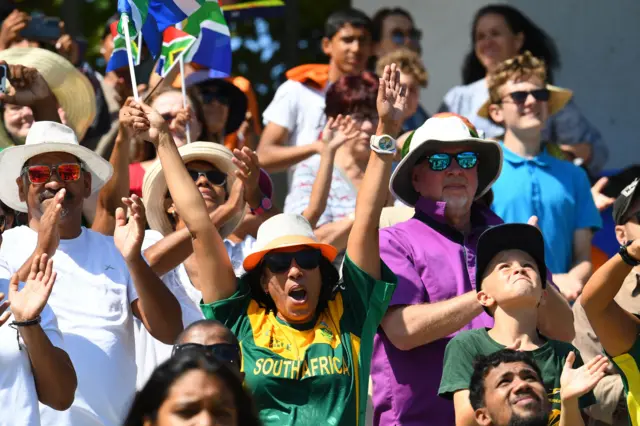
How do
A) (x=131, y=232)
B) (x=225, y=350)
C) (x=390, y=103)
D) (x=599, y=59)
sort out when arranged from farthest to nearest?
1. (x=599, y=59)
2. (x=131, y=232)
3. (x=390, y=103)
4. (x=225, y=350)

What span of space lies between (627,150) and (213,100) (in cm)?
393

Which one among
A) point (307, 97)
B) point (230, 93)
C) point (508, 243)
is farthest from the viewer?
point (307, 97)

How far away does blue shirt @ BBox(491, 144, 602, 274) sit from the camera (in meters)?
8.45

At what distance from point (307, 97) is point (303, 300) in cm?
344

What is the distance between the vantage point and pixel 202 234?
6.39 meters

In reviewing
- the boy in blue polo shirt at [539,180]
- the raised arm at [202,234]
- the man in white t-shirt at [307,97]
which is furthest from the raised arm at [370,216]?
the man in white t-shirt at [307,97]

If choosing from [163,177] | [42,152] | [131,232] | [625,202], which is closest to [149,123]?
[131,232]

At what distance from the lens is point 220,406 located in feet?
13.6

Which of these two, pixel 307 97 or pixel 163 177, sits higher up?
pixel 307 97

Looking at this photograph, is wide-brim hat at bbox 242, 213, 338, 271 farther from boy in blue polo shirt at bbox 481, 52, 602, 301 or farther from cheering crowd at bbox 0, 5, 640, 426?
boy in blue polo shirt at bbox 481, 52, 602, 301

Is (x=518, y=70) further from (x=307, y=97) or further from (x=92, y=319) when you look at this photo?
(x=92, y=319)

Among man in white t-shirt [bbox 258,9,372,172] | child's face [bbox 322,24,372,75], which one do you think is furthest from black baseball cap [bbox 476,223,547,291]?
child's face [bbox 322,24,372,75]

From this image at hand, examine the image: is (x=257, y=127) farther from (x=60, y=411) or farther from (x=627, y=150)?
(x=60, y=411)

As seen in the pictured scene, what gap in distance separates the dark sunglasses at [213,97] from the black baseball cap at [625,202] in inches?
119
